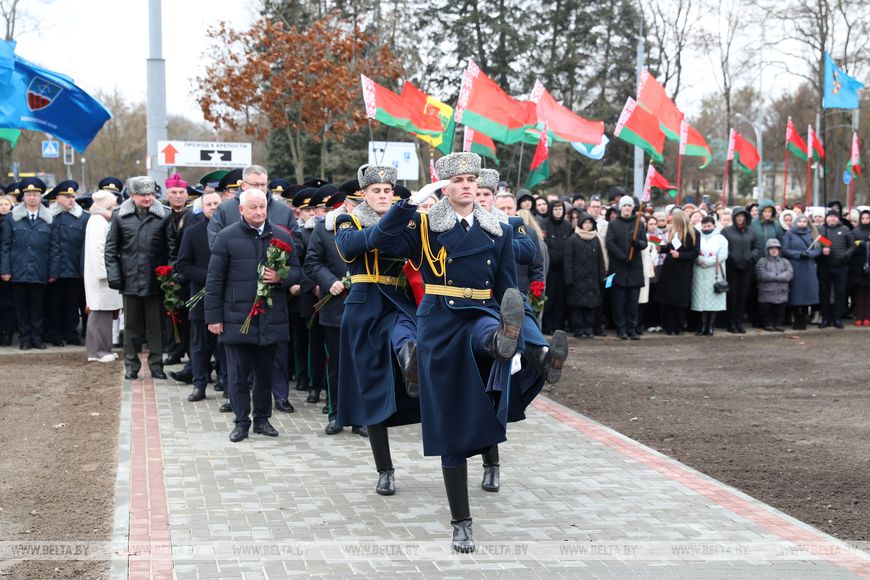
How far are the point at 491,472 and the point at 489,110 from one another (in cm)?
1083

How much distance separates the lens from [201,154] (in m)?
16.6

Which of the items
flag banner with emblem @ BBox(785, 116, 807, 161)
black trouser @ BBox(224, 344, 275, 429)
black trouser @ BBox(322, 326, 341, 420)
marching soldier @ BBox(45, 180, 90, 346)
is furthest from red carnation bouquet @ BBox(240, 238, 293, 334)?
flag banner with emblem @ BBox(785, 116, 807, 161)

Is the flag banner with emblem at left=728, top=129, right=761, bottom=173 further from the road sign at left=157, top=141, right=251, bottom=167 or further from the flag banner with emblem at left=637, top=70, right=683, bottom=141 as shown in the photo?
the road sign at left=157, top=141, right=251, bottom=167

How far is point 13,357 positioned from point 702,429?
343 inches

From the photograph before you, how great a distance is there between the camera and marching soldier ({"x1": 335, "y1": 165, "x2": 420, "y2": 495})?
7070 millimetres

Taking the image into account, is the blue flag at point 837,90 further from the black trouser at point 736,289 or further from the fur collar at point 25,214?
the fur collar at point 25,214

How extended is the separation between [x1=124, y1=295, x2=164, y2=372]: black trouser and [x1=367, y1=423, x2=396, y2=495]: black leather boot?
541 centimetres

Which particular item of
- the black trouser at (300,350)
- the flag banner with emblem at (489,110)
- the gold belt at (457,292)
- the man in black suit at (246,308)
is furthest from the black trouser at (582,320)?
the gold belt at (457,292)

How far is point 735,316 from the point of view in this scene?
17.6m

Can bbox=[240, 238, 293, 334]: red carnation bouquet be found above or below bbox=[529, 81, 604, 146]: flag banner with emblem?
below

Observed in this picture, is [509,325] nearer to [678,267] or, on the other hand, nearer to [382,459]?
[382,459]

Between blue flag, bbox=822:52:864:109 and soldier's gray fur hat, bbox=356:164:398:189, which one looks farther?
blue flag, bbox=822:52:864:109

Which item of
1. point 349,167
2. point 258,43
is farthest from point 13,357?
point 349,167

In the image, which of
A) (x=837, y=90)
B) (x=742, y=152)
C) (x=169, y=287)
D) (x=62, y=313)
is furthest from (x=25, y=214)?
(x=837, y=90)
